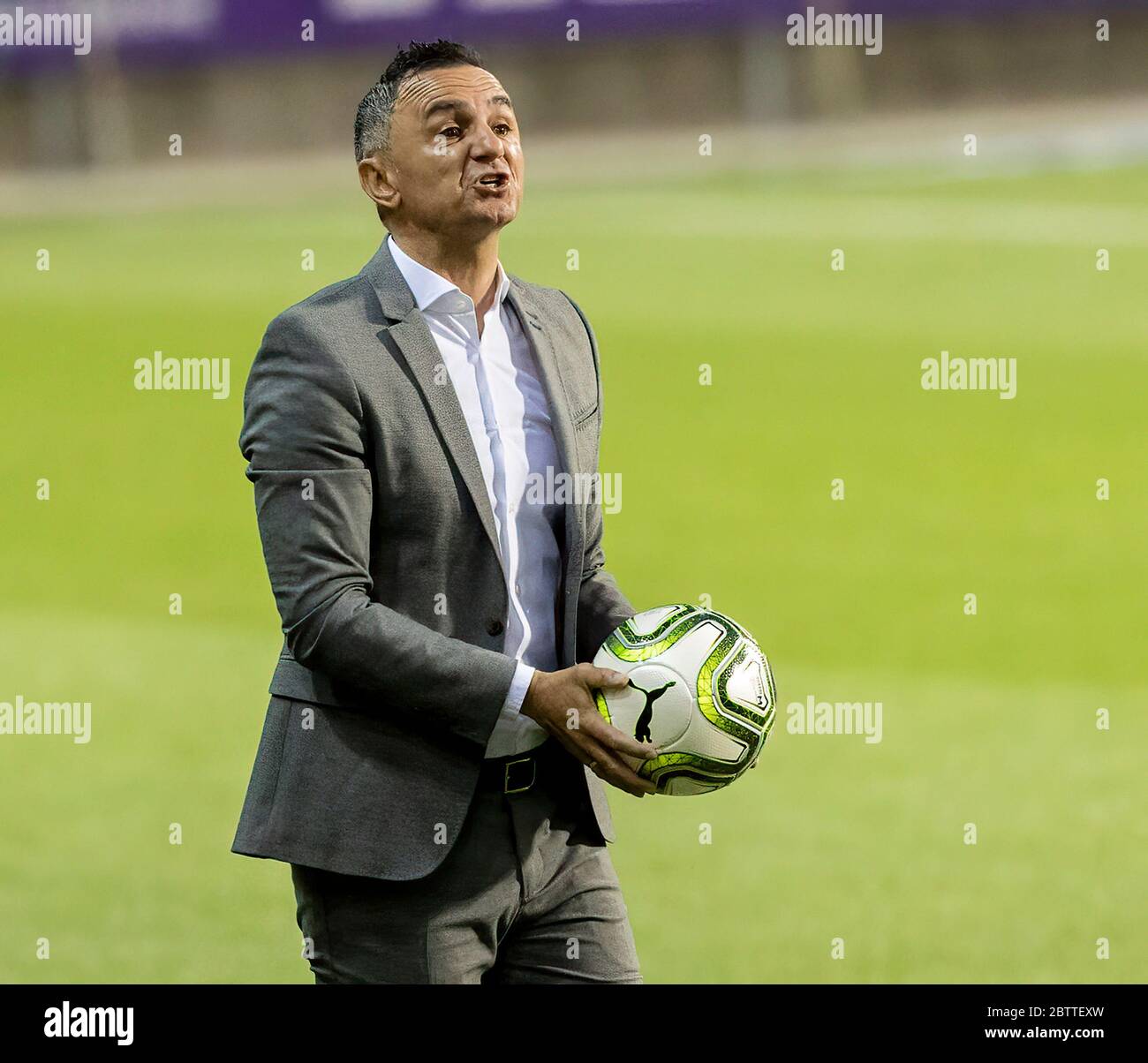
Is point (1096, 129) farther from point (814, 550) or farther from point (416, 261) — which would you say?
point (416, 261)

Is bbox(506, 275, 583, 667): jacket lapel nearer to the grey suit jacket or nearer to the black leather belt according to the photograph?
the grey suit jacket

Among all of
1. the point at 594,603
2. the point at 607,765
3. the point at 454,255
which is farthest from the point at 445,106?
the point at 607,765

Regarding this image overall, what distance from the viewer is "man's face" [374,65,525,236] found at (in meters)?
3.36

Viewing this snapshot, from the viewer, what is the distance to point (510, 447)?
3436mm

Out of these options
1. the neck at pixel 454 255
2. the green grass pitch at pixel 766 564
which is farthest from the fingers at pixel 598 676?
the green grass pitch at pixel 766 564

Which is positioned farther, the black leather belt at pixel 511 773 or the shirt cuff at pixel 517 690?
the black leather belt at pixel 511 773

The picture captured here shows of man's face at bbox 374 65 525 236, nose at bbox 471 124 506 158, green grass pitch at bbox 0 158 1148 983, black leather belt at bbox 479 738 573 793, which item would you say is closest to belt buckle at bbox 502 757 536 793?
black leather belt at bbox 479 738 573 793

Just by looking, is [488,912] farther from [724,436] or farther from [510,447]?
[724,436]

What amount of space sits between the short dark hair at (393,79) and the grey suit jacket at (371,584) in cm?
23

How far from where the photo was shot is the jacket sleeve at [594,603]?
142 inches

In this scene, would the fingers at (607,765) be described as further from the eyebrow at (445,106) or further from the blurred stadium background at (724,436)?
the blurred stadium background at (724,436)

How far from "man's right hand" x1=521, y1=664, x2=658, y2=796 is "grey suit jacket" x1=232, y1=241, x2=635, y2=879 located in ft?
0.24

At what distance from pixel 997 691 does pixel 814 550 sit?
9.54 ft
